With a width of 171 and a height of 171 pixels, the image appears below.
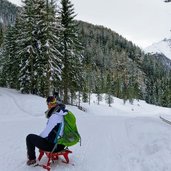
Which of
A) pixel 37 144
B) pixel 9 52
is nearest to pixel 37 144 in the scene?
pixel 37 144

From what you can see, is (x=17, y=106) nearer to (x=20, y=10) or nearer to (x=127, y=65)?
(x=20, y=10)

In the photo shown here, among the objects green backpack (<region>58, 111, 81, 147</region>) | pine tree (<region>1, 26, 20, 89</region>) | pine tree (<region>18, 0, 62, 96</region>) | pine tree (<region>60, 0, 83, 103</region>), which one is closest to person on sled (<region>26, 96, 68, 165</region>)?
green backpack (<region>58, 111, 81, 147</region>)

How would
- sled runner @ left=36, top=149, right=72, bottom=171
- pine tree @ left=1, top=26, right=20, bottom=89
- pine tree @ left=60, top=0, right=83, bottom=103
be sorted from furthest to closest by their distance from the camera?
pine tree @ left=1, top=26, right=20, bottom=89 < pine tree @ left=60, top=0, right=83, bottom=103 < sled runner @ left=36, top=149, right=72, bottom=171

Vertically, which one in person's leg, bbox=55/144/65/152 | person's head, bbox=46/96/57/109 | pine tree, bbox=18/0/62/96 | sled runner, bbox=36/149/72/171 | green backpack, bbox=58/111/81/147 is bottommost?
sled runner, bbox=36/149/72/171

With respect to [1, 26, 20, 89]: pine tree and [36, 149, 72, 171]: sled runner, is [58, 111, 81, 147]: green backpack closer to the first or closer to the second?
[36, 149, 72, 171]: sled runner

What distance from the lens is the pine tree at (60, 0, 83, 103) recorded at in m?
40.0

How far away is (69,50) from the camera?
40000mm

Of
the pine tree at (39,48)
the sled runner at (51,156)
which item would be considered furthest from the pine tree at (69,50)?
the sled runner at (51,156)

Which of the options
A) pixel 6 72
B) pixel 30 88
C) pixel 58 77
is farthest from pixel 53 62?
pixel 6 72

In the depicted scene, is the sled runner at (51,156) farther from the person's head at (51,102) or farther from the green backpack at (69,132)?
the person's head at (51,102)

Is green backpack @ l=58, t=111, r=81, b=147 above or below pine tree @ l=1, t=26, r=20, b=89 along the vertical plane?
below

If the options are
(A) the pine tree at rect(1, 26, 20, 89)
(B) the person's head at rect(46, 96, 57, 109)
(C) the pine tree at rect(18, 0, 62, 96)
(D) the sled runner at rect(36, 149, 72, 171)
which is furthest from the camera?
(A) the pine tree at rect(1, 26, 20, 89)

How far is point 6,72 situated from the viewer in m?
50.2

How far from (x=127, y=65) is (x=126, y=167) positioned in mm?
158475
